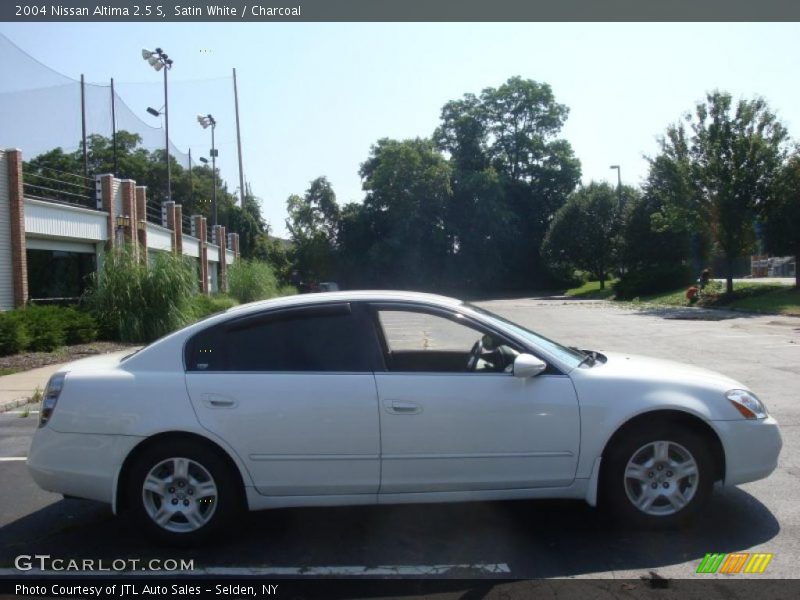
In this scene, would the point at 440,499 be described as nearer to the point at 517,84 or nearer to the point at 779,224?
the point at 779,224

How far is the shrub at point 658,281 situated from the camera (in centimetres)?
4381

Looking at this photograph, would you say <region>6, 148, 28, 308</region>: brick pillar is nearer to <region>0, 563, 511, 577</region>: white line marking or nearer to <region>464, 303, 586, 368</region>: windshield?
<region>0, 563, 511, 577</region>: white line marking

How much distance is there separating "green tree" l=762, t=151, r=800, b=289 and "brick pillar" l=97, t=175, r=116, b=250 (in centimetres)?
2687

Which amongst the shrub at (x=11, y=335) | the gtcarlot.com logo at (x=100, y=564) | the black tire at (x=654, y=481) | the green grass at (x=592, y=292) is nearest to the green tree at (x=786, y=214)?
the green grass at (x=592, y=292)

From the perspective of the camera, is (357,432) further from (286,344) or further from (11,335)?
(11,335)

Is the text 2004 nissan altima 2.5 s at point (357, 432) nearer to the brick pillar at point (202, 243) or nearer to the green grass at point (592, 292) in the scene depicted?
the brick pillar at point (202, 243)

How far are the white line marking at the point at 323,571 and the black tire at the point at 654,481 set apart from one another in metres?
0.95

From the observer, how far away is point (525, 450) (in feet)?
15.2

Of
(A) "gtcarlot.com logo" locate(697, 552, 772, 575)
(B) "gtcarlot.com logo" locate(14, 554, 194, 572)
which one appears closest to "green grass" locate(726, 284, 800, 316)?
(A) "gtcarlot.com logo" locate(697, 552, 772, 575)

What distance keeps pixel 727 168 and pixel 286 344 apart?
32270 mm

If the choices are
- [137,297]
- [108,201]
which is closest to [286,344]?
[137,297]

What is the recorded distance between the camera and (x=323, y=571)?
4.23 meters

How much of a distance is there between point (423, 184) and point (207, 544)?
55.9 metres

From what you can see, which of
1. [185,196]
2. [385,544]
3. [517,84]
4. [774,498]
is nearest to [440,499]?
[385,544]
